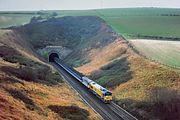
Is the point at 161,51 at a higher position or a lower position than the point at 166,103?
higher

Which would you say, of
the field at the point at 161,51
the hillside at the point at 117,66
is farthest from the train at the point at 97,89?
the field at the point at 161,51

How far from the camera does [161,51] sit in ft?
306

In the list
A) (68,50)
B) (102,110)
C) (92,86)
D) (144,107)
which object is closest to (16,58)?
(92,86)

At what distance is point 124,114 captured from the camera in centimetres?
6050

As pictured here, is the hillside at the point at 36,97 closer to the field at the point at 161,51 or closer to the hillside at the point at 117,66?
the hillside at the point at 117,66

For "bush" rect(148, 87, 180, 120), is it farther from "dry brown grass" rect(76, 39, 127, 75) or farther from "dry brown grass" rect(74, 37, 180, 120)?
"dry brown grass" rect(76, 39, 127, 75)

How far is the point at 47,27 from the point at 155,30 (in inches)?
2175

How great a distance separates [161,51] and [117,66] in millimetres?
11506

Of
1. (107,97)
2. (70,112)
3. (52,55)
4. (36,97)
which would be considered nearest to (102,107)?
(107,97)

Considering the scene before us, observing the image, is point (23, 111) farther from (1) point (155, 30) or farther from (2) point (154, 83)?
(1) point (155, 30)

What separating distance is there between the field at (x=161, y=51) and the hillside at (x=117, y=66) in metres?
2.62

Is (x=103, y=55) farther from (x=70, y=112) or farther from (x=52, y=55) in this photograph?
(x=70, y=112)

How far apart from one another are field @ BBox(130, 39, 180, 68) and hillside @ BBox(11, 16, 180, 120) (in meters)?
2.62

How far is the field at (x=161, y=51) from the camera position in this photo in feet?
268
